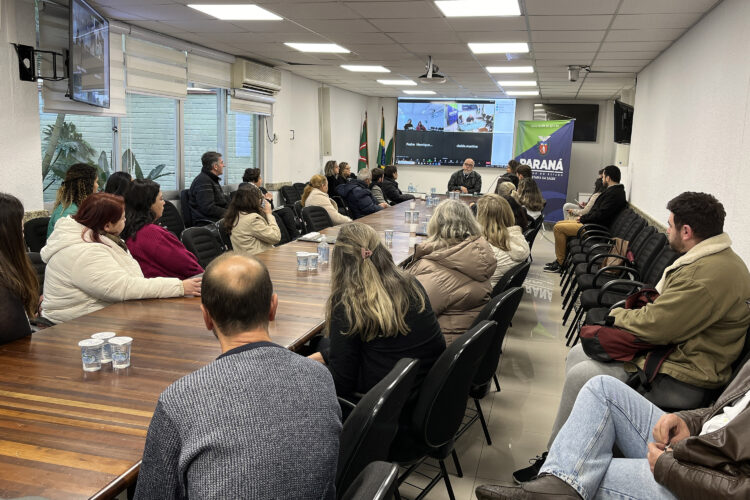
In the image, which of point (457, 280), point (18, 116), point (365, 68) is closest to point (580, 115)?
point (365, 68)

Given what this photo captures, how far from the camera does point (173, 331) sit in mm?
2482

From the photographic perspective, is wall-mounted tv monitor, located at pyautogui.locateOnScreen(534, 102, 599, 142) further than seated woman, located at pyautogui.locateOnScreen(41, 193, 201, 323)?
Yes

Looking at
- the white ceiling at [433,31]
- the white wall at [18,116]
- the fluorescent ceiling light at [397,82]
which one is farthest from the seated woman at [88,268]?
the fluorescent ceiling light at [397,82]

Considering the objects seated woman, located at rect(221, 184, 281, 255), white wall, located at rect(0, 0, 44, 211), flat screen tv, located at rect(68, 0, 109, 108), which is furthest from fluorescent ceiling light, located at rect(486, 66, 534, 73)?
white wall, located at rect(0, 0, 44, 211)

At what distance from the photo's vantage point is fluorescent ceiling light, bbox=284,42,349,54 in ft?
23.8

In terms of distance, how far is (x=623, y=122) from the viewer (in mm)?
9195

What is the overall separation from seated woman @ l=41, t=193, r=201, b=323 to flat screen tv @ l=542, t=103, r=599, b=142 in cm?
1220

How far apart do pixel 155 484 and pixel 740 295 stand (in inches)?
92.7

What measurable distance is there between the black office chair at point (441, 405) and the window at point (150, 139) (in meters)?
5.95

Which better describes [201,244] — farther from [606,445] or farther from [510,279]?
[606,445]

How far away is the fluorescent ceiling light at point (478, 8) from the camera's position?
4.83m

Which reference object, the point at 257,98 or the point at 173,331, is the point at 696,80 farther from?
the point at 257,98

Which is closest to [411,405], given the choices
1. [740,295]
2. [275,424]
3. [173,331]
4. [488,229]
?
[173,331]

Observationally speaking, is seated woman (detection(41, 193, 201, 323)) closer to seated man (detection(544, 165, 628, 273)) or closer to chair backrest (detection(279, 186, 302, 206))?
seated man (detection(544, 165, 628, 273))
